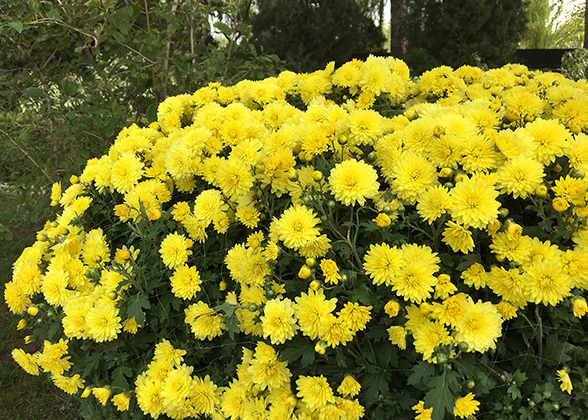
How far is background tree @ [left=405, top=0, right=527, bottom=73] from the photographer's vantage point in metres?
9.27

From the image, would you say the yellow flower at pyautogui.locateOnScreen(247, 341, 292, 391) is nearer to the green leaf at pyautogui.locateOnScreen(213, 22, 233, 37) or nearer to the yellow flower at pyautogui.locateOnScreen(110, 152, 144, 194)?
the yellow flower at pyautogui.locateOnScreen(110, 152, 144, 194)

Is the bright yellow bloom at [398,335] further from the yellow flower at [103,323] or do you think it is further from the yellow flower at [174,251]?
the yellow flower at [103,323]

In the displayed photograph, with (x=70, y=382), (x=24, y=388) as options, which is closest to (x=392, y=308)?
(x=70, y=382)

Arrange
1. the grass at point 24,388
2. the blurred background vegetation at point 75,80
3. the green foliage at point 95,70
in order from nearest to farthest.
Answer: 1. the grass at point 24,388
2. the blurred background vegetation at point 75,80
3. the green foliage at point 95,70

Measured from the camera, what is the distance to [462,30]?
9570 millimetres

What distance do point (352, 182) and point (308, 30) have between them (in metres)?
8.68

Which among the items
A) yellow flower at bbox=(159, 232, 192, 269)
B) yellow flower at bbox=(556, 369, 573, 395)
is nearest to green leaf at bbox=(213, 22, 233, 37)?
yellow flower at bbox=(159, 232, 192, 269)

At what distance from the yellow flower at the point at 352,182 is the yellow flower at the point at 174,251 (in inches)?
23.8

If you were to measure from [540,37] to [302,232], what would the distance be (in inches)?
719

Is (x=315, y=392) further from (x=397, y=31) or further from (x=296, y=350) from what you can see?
(x=397, y=31)

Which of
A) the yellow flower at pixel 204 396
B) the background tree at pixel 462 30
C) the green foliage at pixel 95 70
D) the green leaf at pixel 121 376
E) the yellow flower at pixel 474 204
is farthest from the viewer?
the background tree at pixel 462 30

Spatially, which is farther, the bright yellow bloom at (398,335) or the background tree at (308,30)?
the background tree at (308,30)

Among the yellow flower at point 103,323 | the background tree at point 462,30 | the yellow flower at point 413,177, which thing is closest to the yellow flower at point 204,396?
the yellow flower at point 103,323

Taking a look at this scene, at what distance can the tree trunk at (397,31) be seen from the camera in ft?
32.9
